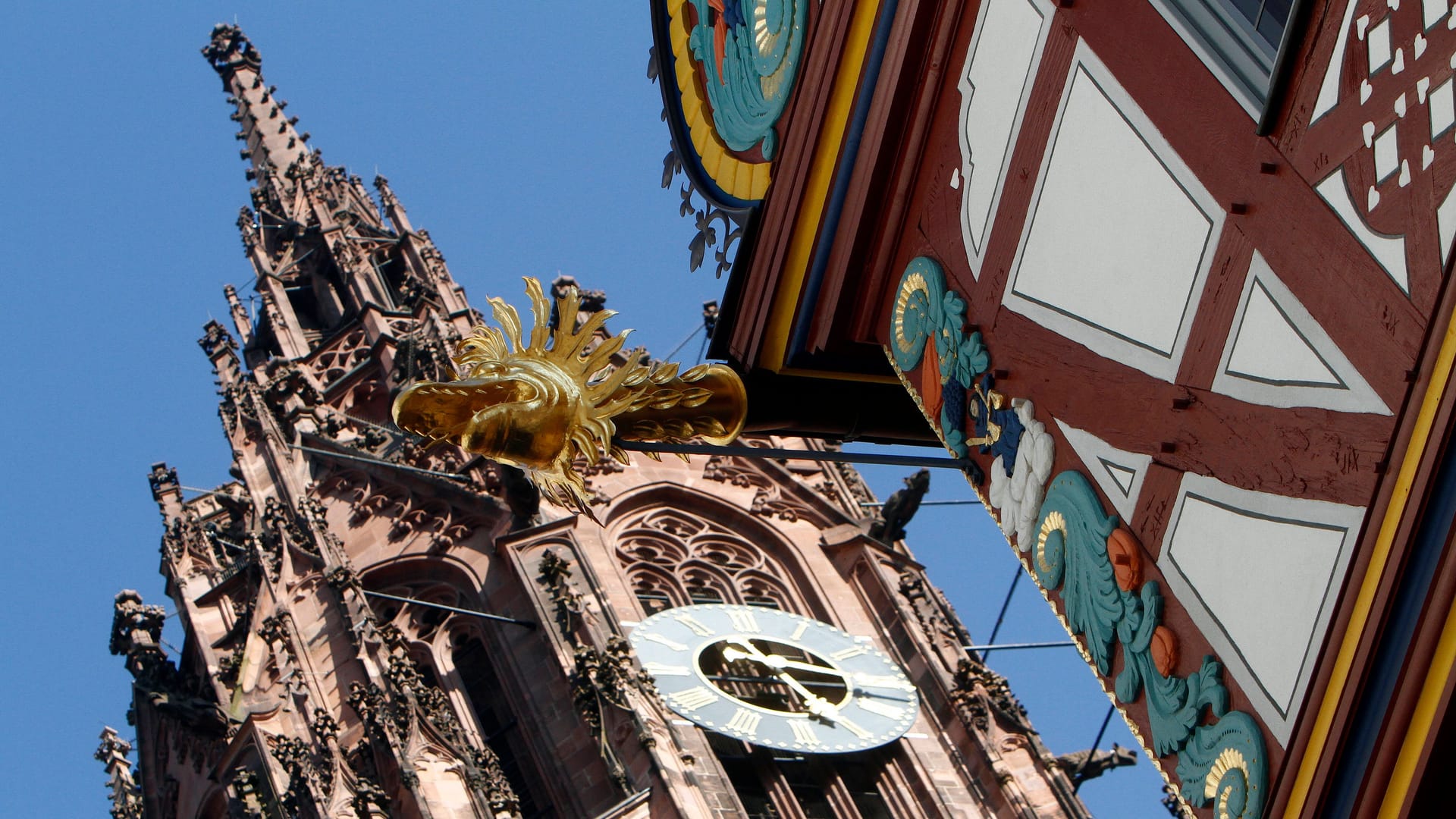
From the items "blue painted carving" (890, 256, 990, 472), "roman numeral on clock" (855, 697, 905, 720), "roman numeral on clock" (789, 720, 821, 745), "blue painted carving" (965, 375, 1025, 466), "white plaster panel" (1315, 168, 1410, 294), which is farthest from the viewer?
"roman numeral on clock" (855, 697, 905, 720)

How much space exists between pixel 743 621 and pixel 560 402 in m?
21.7

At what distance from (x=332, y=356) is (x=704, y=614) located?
37.2ft

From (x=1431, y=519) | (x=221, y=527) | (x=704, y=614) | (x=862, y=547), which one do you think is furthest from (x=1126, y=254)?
(x=221, y=527)

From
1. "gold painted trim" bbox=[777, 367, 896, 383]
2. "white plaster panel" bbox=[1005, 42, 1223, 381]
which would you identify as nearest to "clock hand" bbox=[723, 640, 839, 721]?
"gold painted trim" bbox=[777, 367, 896, 383]

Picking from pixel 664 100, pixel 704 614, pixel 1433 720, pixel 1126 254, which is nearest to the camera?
pixel 1433 720

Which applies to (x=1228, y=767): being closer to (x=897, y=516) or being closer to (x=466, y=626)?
(x=466, y=626)

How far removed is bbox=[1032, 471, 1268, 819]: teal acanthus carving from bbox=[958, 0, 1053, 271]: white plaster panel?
1065mm

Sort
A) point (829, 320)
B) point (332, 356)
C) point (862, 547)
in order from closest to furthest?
point (829, 320) → point (862, 547) → point (332, 356)

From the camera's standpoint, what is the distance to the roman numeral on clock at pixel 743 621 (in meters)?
29.3

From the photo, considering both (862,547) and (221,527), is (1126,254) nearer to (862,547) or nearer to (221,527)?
(862,547)

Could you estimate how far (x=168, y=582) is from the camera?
118 feet

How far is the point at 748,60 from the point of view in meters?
9.20

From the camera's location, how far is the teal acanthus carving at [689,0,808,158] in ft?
28.5

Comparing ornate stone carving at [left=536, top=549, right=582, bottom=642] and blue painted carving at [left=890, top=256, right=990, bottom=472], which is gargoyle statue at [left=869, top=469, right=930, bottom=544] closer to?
ornate stone carving at [left=536, top=549, right=582, bottom=642]
